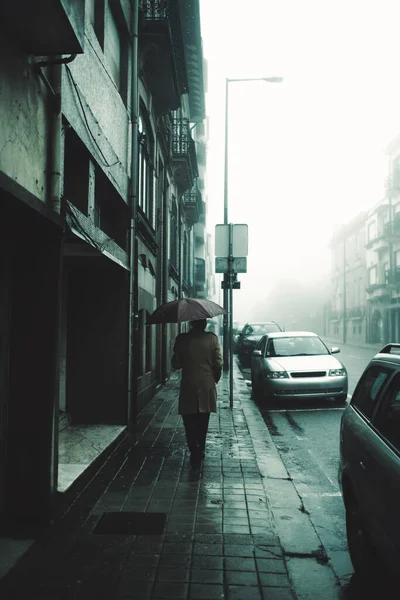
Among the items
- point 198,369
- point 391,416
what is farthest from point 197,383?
point 391,416

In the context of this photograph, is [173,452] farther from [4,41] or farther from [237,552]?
[4,41]

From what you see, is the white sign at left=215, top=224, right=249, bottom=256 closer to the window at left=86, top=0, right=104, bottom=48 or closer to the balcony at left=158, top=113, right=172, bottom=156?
the balcony at left=158, top=113, right=172, bottom=156

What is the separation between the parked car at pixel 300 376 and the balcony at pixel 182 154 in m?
8.27

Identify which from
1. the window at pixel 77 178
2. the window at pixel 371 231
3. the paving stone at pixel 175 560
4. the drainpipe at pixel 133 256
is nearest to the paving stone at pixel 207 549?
the paving stone at pixel 175 560

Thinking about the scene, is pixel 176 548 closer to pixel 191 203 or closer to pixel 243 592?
pixel 243 592

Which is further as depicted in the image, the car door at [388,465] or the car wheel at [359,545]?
the car wheel at [359,545]

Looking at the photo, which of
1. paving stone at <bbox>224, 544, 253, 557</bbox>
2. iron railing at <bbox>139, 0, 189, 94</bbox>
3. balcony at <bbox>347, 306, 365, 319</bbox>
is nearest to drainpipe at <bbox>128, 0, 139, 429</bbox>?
iron railing at <bbox>139, 0, 189, 94</bbox>

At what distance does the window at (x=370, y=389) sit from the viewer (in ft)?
12.0

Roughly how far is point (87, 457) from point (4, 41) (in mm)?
4388

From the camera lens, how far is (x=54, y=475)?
4770 mm

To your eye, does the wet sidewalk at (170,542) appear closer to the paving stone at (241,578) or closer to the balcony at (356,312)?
the paving stone at (241,578)

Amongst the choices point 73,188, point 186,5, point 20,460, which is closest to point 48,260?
point 20,460

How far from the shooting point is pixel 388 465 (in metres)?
2.87

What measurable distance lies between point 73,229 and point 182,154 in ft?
43.7
